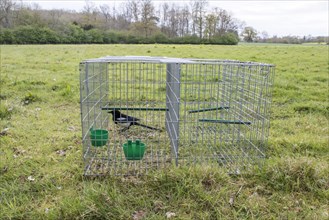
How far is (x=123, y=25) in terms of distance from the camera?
173ft

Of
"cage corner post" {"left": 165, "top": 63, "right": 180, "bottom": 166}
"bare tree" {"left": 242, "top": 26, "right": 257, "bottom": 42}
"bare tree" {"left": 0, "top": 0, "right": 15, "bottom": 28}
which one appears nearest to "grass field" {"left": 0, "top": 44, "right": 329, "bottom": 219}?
"cage corner post" {"left": 165, "top": 63, "right": 180, "bottom": 166}

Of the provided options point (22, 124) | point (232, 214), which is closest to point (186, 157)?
point (232, 214)

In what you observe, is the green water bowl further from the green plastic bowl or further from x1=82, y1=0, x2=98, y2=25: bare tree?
x1=82, y1=0, x2=98, y2=25: bare tree

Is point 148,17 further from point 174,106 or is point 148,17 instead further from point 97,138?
point 97,138

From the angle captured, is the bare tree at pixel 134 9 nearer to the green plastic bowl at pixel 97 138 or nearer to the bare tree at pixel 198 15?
the bare tree at pixel 198 15

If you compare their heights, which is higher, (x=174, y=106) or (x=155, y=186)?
(x=174, y=106)

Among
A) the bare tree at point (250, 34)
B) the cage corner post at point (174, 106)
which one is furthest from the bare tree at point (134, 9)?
the cage corner post at point (174, 106)

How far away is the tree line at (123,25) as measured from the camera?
37250mm

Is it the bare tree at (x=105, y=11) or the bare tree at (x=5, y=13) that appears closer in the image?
the bare tree at (x=5, y=13)

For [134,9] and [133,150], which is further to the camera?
[134,9]

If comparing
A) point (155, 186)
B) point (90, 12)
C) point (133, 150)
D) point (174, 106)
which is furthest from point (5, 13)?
point (155, 186)

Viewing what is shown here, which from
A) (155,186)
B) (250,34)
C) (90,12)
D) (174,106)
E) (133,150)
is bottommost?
(155,186)

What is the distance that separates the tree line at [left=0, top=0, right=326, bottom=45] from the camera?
122 ft

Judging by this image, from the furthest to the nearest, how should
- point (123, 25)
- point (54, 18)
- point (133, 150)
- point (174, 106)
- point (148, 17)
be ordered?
point (123, 25), point (148, 17), point (54, 18), point (174, 106), point (133, 150)
